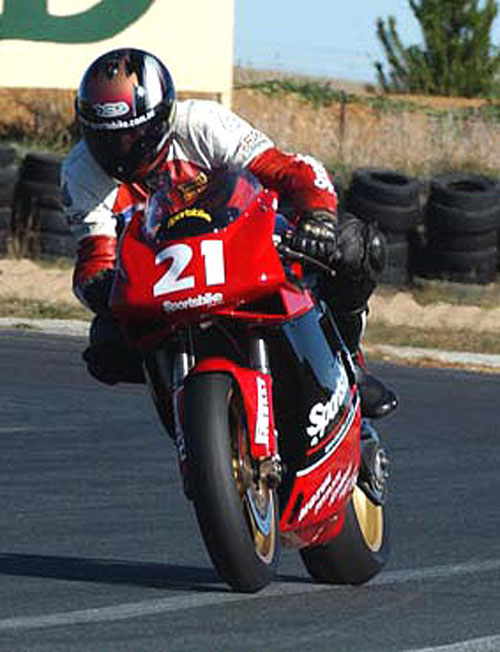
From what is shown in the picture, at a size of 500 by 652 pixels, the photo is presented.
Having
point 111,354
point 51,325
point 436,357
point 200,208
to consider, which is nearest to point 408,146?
point 51,325

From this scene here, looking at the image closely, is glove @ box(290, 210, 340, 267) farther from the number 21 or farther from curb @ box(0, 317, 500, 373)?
curb @ box(0, 317, 500, 373)

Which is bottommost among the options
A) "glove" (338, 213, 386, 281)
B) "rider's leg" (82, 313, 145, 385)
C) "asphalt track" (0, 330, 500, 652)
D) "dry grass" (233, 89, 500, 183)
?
"dry grass" (233, 89, 500, 183)

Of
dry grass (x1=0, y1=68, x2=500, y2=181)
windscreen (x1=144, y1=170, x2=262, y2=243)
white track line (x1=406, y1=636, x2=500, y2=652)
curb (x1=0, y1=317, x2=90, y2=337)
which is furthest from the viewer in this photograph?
dry grass (x1=0, y1=68, x2=500, y2=181)

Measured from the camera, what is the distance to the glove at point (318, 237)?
627cm

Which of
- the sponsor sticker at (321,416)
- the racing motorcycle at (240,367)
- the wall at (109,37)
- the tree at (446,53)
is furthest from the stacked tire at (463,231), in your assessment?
the tree at (446,53)

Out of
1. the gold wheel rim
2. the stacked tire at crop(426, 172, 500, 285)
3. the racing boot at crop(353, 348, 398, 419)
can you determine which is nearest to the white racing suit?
the racing boot at crop(353, 348, 398, 419)

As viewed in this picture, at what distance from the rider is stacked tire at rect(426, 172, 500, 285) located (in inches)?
477

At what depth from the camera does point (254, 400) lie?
236 inches

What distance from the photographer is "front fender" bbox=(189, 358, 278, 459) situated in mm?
5973

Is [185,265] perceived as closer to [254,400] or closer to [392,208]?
[254,400]

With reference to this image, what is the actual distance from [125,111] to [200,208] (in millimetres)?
408

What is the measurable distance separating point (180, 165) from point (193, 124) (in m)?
0.13

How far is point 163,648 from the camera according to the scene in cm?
521

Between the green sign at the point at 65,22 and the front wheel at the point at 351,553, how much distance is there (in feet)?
62.0
